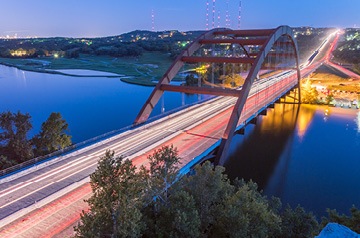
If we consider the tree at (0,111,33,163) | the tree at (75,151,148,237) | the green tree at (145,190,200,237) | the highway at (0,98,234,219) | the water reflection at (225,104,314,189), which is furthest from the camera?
the water reflection at (225,104,314,189)

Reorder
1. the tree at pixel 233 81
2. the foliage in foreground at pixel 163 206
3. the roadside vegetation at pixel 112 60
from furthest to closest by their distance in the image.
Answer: the roadside vegetation at pixel 112 60 < the tree at pixel 233 81 < the foliage in foreground at pixel 163 206

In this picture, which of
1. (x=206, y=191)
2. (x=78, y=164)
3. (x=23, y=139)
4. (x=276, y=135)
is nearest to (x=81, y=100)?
(x=23, y=139)

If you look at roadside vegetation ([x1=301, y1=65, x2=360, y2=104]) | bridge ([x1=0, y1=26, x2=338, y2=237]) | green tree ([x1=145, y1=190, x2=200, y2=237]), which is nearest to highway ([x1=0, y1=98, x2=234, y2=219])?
bridge ([x1=0, y1=26, x2=338, y2=237])

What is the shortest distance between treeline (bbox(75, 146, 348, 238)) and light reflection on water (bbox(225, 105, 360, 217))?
1252 cm

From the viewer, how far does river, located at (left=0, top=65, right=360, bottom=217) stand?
28.7m

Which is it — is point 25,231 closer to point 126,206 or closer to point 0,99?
point 126,206

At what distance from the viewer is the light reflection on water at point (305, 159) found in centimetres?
2742

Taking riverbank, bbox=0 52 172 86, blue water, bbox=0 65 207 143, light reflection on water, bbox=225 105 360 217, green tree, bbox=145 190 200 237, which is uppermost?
riverbank, bbox=0 52 172 86

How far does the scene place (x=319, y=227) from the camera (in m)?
16.6

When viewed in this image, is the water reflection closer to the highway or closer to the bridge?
the bridge

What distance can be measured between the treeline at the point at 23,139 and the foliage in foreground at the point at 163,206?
749 inches

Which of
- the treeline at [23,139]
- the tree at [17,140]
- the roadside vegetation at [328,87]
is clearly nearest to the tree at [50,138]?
the treeline at [23,139]

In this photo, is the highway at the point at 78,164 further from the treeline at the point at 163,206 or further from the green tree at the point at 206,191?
the green tree at the point at 206,191

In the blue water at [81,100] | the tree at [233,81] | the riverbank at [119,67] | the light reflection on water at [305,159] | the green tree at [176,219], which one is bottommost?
the light reflection on water at [305,159]
